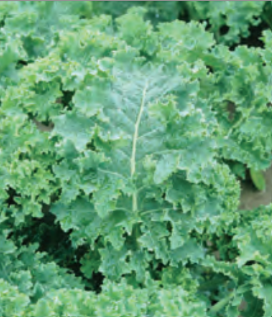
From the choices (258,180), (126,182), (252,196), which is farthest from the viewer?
(252,196)

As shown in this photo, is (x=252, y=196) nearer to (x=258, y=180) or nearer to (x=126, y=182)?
(x=258, y=180)

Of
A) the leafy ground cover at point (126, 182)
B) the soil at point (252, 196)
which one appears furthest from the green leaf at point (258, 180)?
the leafy ground cover at point (126, 182)

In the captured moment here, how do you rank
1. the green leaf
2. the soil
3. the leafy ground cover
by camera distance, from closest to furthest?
the leafy ground cover
the green leaf
the soil

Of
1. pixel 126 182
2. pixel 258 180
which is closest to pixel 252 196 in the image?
pixel 258 180

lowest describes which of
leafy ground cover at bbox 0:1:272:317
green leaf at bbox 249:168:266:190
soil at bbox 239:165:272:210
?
soil at bbox 239:165:272:210

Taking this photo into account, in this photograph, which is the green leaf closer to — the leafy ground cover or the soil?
the soil

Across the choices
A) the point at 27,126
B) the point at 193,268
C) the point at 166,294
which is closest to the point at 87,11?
the point at 27,126

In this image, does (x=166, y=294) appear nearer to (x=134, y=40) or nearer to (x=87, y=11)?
(x=134, y=40)

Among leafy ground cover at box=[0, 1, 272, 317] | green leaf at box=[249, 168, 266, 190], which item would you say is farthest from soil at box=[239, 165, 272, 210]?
leafy ground cover at box=[0, 1, 272, 317]

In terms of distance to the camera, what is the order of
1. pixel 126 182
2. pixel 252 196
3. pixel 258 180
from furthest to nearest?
pixel 252 196 < pixel 258 180 < pixel 126 182
